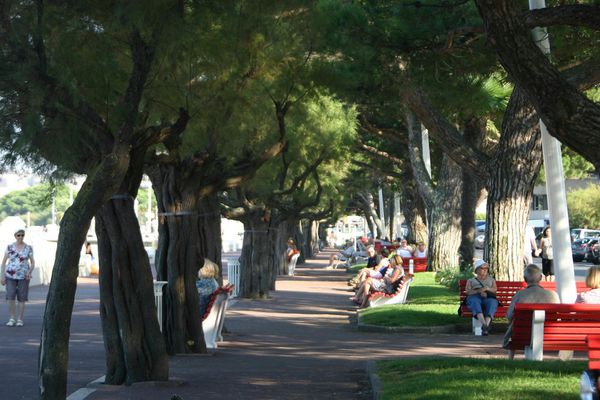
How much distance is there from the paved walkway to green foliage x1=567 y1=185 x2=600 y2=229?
68451mm

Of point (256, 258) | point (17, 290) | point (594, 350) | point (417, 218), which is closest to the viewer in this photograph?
point (594, 350)

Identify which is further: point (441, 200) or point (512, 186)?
point (441, 200)

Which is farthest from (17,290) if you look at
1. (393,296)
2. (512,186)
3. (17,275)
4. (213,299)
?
(512,186)

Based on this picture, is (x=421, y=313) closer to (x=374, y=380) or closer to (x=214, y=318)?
(x=214, y=318)

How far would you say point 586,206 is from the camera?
91.5 metres

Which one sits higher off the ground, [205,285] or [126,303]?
[205,285]

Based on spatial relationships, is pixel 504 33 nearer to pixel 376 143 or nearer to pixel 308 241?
pixel 376 143

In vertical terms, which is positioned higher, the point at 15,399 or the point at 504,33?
the point at 504,33

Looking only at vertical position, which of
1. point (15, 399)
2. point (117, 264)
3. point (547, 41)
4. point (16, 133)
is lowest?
point (15, 399)

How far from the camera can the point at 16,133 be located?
11.3 metres

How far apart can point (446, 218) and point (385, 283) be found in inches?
345

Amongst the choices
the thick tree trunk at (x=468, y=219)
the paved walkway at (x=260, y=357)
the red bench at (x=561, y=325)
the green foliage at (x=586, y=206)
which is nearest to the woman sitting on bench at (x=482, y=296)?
the paved walkway at (x=260, y=357)

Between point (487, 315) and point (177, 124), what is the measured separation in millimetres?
7695

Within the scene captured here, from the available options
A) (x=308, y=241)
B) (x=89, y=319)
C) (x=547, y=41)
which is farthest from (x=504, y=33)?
(x=308, y=241)
